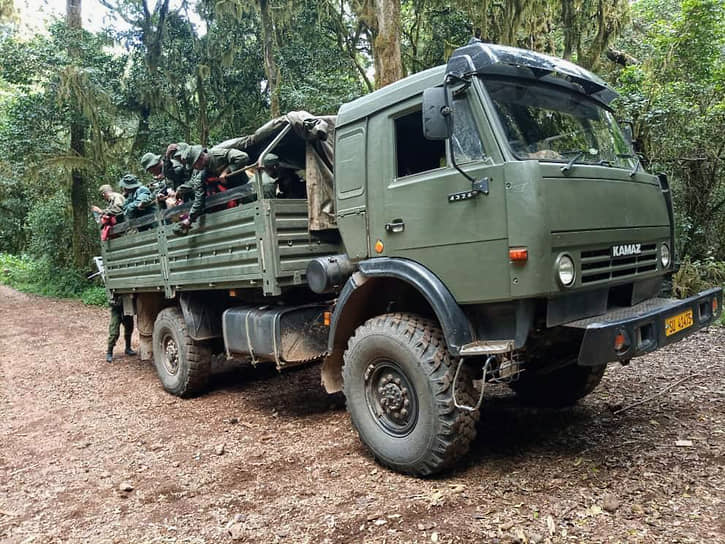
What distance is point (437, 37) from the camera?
42.1 ft

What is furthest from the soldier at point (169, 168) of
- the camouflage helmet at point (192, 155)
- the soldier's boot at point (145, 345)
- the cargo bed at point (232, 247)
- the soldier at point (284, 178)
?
the soldier's boot at point (145, 345)

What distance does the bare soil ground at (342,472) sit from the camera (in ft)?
9.04

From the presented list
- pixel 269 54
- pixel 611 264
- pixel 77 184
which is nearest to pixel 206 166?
pixel 611 264

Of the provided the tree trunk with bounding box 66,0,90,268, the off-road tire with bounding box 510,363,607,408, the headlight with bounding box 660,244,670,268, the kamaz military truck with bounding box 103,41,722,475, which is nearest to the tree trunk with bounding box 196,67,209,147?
the tree trunk with bounding box 66,0,90,268

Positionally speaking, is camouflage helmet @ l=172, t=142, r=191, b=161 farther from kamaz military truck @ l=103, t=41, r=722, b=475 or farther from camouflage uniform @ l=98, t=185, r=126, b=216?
camouflage uniform @ l=98, t=185, r=126, b=216

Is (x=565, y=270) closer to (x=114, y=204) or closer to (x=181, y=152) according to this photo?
(x=181, y=152)

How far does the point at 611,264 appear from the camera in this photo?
315 centimetres

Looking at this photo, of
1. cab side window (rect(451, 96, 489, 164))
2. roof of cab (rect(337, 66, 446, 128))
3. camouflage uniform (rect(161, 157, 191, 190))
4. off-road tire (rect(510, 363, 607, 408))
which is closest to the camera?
cab side window (rect(451, 96, 489, 164))

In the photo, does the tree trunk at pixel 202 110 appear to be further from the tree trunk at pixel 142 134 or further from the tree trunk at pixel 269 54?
the tree trunk at pixel 269 54

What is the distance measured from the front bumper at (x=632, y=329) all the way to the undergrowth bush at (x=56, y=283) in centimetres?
1433

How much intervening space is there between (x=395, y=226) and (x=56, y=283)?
54.3ft

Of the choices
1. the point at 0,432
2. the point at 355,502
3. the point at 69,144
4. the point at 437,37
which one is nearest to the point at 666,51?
the point at 437,37

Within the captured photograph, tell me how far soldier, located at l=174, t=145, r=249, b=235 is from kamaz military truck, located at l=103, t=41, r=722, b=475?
45 cm

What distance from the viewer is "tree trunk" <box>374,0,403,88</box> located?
25.0 ft
